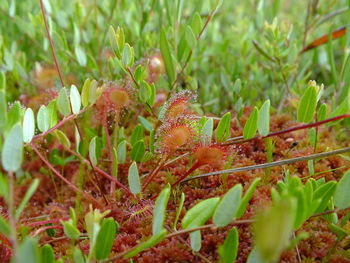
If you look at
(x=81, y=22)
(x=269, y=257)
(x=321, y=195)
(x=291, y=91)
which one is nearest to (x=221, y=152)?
(x=321, y=195)

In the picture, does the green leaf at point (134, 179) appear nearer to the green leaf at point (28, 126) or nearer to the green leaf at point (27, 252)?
the green leaf at point (28, 126)

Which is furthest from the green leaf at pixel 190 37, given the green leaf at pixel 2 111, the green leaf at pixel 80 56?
the green leaf at pixel 2 111

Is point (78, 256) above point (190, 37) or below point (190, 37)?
below

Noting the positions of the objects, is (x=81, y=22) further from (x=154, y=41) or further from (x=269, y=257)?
(x=269, y=257)

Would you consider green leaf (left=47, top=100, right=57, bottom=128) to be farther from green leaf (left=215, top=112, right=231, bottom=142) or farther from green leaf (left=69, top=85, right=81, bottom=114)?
green leaf (left=215, top=112, right=231, bottom=142)

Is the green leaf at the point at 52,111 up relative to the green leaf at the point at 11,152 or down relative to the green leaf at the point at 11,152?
up

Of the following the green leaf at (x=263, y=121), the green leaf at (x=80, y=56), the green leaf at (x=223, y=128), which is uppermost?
the green leaf at (x=80, y=56)

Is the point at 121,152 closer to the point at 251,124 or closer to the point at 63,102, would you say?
the point at 63,102

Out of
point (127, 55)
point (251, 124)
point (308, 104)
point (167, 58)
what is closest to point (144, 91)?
point (127, 55)

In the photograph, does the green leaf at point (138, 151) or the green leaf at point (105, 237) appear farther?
the green leaf at point (138, 151)
